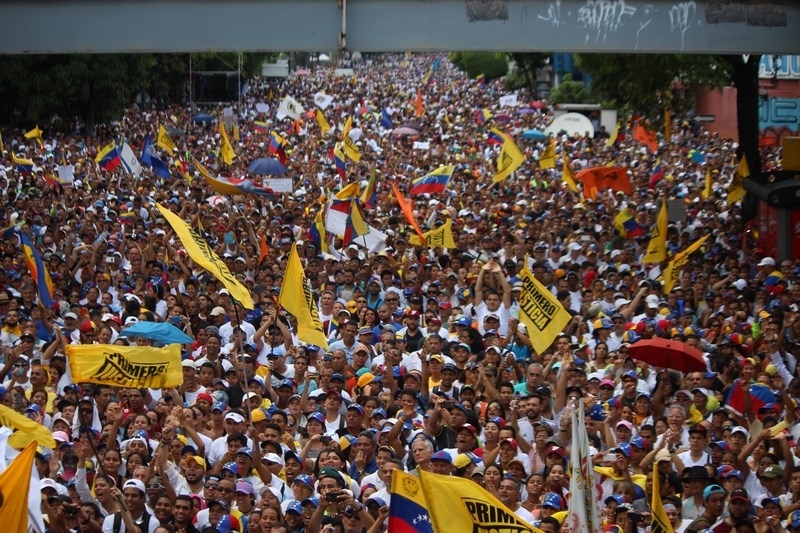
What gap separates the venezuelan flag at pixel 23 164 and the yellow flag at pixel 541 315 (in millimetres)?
16363

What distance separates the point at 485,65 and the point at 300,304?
67.2m

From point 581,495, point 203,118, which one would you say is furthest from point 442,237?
point 203,118

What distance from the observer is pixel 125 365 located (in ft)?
34.7

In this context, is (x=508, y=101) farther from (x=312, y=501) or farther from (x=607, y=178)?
(x=312, y=501)

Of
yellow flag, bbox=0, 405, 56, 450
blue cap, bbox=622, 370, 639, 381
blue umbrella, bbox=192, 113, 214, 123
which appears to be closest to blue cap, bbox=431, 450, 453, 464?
yellow flag, bbox=0, 405, 56, 450

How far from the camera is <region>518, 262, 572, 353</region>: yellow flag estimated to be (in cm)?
1231

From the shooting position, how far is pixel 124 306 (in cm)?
1511

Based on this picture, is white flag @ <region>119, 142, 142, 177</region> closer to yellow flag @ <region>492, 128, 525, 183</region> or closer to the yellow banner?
yellow flag @ <region>492, 128, 525, 183</region>

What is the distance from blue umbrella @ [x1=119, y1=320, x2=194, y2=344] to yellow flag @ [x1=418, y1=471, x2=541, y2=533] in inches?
231

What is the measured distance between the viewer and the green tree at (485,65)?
78137mm

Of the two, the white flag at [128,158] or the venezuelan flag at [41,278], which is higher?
the white flag at [128,158]

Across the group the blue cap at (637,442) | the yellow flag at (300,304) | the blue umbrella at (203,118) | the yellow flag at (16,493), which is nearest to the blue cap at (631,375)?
the blue cap at (637,442)

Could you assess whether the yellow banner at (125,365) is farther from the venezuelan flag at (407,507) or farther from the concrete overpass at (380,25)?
the concrete overpass at (380,25)

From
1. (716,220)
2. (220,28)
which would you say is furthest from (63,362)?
(716,220)
